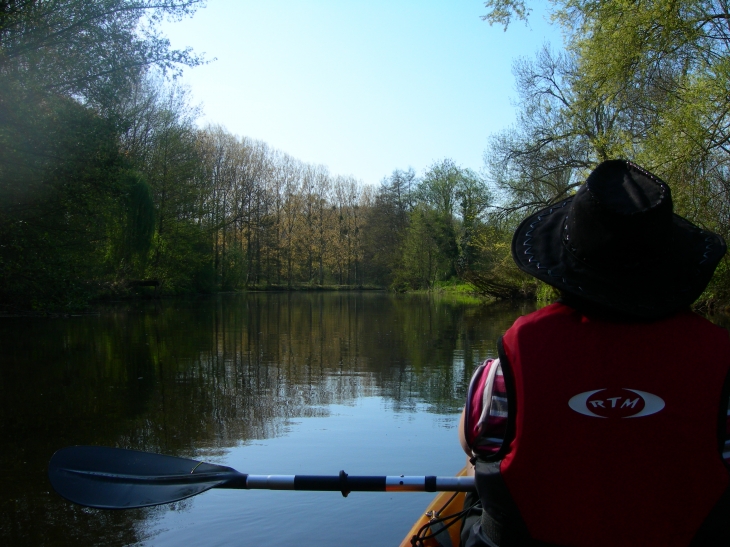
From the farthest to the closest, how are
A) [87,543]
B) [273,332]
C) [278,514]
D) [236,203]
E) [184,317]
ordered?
[236,203] → [184,317] → [273,332] → [278,514] → [87,543]

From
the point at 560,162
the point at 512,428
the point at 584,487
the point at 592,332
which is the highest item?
the point at 560,162

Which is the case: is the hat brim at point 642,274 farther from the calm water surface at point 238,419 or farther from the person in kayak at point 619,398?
the calm water surface at point 238,419

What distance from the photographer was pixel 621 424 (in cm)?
152

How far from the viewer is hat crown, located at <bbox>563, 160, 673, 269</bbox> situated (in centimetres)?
155

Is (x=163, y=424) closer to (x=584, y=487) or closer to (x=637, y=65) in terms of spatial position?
(x=584, y=487)

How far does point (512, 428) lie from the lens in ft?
5.19

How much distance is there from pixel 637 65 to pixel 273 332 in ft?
30.4

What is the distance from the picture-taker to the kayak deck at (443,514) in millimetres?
2400

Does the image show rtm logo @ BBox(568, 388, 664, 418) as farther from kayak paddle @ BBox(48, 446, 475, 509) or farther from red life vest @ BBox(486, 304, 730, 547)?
kayak paddle @ BBox(48, 446, 475, 509)

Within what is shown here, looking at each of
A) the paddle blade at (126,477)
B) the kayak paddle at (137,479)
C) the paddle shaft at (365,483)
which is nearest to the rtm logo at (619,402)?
the paddle shaft at (365,483)

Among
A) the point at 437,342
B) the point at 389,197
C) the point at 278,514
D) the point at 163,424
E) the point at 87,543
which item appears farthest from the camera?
the point at 389,197

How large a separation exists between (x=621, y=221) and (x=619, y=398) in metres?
0.41

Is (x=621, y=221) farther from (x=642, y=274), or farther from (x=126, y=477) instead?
(x=126, y=477)

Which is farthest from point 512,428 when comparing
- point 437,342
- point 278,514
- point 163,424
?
point 437,342
